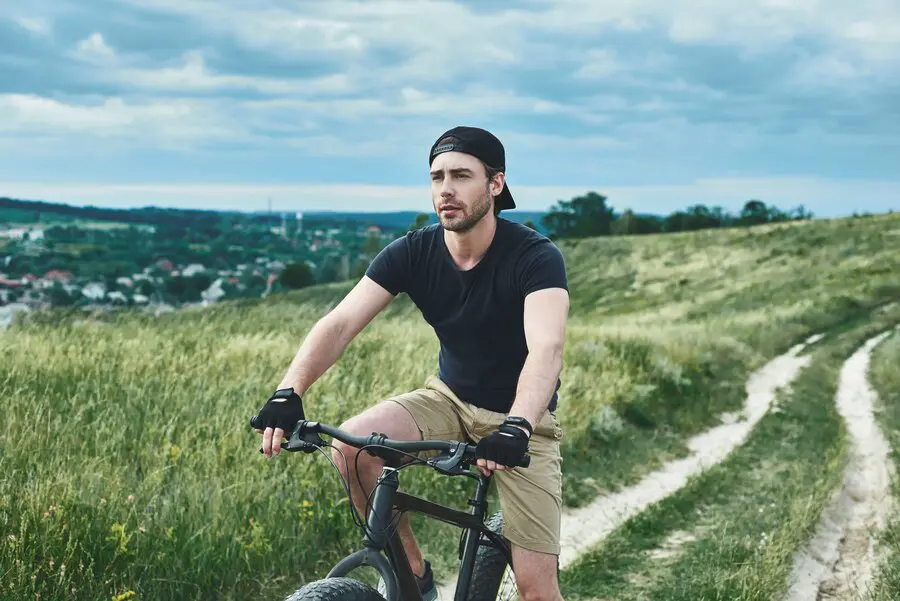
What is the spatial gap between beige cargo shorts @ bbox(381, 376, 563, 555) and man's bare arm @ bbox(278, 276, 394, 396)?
394 mm

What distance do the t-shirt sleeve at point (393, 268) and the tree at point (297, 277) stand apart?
82839 millimetres

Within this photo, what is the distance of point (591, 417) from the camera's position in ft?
37.3

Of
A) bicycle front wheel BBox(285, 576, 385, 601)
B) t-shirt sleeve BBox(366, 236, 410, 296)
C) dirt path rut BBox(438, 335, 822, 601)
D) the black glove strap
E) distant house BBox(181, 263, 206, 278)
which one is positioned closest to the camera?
bicycle front wheel BBox(285, 576, 385, 601)

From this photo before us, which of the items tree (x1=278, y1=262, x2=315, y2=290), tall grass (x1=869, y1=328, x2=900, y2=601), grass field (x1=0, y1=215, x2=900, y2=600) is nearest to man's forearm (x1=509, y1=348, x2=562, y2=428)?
grass field (x1=0, y1=215, x2=900, y2=600)

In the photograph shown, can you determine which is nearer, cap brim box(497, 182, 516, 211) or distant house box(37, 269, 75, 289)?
cap brim box(497, 182, 516, 211)

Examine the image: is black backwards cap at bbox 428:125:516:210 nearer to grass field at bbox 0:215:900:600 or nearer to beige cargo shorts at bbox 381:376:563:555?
beige cargo shorts at bbox 381:376:563:555

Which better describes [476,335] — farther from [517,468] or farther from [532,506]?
[532,506]

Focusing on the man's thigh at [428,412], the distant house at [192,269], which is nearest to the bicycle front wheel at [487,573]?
the man's thigh at [428,412]

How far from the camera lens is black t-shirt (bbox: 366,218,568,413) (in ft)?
13.9

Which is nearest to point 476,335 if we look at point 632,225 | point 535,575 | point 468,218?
point 468,218

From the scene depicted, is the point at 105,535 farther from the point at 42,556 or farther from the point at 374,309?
the point at 374,309

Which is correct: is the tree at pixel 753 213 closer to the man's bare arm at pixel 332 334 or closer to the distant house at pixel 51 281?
the distant house at pixel 51 281

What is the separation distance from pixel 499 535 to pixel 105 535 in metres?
2.64

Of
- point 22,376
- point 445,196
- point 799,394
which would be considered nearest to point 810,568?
point 445,196
